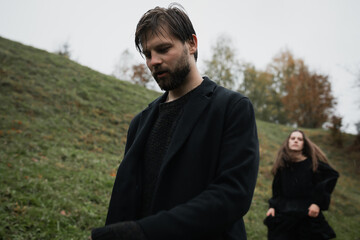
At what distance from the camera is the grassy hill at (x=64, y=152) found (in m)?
4.63

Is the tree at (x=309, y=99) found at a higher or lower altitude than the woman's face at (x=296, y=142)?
higher

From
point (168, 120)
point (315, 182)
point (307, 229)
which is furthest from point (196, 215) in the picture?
point (315, 182)

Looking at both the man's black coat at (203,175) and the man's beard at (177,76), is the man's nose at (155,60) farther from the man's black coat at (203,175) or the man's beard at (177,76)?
the man's black coat at (203,175)

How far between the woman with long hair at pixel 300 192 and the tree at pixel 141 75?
99.9 ft

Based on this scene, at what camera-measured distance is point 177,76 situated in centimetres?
150

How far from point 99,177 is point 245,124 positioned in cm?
619

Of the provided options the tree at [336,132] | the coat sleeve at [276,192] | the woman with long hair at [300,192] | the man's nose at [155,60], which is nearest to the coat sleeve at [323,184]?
the woman with long hair at [300,192]

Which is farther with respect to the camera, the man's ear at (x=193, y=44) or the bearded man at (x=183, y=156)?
the man's ear at (x=193, y=44)

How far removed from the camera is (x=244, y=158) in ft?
3.94

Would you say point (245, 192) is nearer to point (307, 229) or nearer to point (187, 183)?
point (187, 183)

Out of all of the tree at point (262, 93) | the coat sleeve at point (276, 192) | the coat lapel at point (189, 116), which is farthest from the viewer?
the tree at point (262, 93)

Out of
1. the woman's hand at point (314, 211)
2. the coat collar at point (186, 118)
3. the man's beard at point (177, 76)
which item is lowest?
the woman's hand at point (314, 211)

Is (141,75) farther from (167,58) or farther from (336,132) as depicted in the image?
(167,58)

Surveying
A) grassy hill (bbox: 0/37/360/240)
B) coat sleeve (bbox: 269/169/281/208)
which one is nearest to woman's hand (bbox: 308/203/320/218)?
coat sleeve (bbox: 269/169/281/208)
